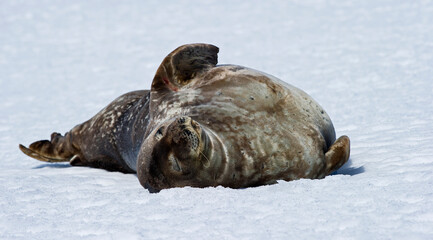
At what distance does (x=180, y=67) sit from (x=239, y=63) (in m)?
4.88

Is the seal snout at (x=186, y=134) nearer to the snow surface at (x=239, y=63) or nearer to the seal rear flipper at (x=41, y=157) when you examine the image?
the snow surface at (x=239, y=63)

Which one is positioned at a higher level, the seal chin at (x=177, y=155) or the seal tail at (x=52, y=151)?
the seal chin at (x=177, y=155)

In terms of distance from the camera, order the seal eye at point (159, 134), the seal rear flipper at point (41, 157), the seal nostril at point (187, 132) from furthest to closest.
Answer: the seal rear flipper at point (41, 157) → the seal eye at point (159, 134) → the seal nostril at point (187, 132)

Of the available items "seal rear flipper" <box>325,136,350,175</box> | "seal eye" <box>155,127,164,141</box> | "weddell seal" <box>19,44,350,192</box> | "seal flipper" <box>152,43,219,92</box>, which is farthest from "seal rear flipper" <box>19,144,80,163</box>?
"seal rear flipper" <box>325,136,350,175</box>

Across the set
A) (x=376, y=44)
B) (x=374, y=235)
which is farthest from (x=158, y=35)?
(x=374, y=235)

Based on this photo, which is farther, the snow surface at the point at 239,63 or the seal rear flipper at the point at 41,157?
the seal rear flipper at the point at 41,157

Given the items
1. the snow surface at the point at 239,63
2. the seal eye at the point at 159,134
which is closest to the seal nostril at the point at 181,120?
the seal eye at the point at 159,134

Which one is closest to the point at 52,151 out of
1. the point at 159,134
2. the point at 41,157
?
the point at 41,157

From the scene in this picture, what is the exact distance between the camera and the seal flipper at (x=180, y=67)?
379cm

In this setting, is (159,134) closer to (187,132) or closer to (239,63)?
(187,132)

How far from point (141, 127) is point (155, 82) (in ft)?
1.17

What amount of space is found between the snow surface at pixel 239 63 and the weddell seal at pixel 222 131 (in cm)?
11

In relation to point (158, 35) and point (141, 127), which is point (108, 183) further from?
point (158, 35)

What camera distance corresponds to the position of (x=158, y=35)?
35.1ft
